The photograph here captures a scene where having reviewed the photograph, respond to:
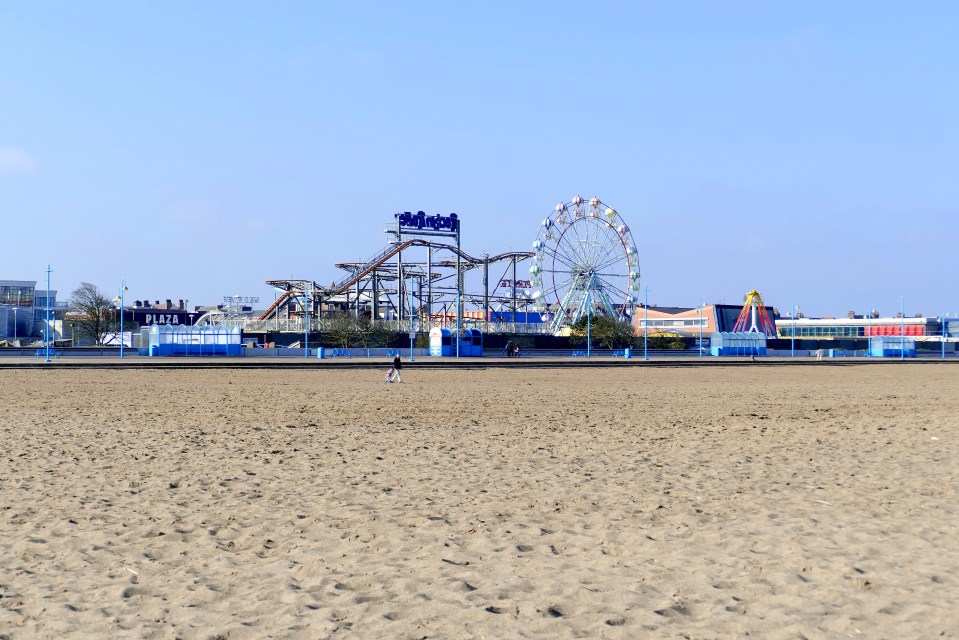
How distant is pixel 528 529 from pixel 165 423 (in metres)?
10.6

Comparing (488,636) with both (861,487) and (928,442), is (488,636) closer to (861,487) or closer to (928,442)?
(861,487)

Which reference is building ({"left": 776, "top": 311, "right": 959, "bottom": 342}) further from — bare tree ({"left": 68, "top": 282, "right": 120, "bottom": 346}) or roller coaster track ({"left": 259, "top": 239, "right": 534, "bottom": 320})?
bare tree ({"left": 68, "top": 282, "right": 120, "bottom": 346})

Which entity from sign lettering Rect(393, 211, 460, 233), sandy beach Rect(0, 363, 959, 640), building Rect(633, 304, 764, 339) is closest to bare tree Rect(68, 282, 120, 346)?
sign lettering Rect(393, 211, 460, 233)

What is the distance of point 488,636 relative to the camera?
221 inches

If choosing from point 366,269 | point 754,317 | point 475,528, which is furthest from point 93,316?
point 475,528

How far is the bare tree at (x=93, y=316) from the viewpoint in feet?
294

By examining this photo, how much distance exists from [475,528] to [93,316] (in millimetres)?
88983

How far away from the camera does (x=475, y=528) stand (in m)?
8.59

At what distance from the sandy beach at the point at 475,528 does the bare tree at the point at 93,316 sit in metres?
76.8

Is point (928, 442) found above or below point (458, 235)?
below

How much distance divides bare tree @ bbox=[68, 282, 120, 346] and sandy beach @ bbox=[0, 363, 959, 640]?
252 ft

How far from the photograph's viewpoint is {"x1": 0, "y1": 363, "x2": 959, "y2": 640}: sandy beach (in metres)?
5.99

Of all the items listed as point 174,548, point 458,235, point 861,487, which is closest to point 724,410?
point 861,487

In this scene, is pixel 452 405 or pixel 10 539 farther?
pixel 452 405
